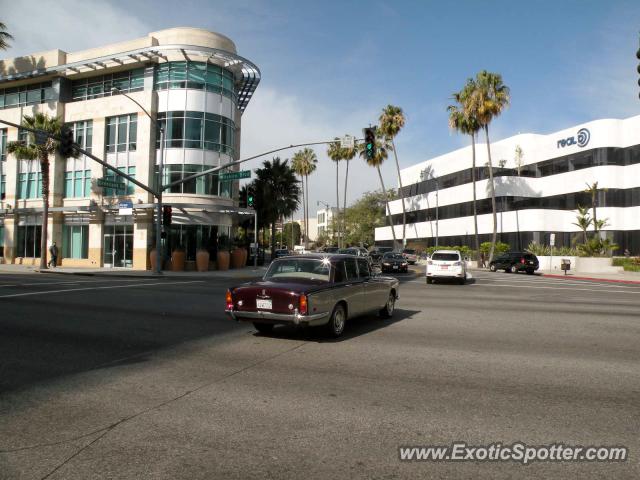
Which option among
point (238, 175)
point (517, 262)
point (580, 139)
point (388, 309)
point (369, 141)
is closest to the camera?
point (388, 309)

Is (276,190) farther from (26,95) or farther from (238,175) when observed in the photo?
(26,95)

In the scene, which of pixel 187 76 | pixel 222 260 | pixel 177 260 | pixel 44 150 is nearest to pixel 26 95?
pixel 44 150

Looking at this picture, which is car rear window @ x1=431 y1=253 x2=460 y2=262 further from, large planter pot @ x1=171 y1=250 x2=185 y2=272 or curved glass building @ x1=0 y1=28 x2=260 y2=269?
large planter pot @ x1=171 y1=250 x2=185 y2=272

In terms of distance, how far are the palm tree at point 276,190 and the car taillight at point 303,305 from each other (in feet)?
113

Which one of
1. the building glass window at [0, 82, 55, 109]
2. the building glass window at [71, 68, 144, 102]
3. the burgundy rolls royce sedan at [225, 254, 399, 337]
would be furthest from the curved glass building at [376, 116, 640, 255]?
the building glass window at [0, 82, 55, 109]

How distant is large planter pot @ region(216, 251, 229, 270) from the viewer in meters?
34.7

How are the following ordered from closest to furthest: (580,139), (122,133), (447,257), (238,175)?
(447,257)
(238,175)
(122,133)
(580,139)

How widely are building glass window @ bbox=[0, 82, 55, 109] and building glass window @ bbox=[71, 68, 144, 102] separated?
2.10 metres

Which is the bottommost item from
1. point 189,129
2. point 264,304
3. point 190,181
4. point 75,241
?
point 264,304

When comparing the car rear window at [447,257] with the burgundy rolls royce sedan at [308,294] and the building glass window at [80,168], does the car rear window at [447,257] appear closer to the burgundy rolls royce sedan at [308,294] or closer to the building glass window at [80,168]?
the burgundy rolls royce sedan at [308,294]

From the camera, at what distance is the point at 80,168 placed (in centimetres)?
3791

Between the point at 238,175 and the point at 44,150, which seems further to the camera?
the point at 44,150

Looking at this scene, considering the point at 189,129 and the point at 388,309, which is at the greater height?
the point at 189,129

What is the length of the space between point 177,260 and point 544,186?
1474 inches
